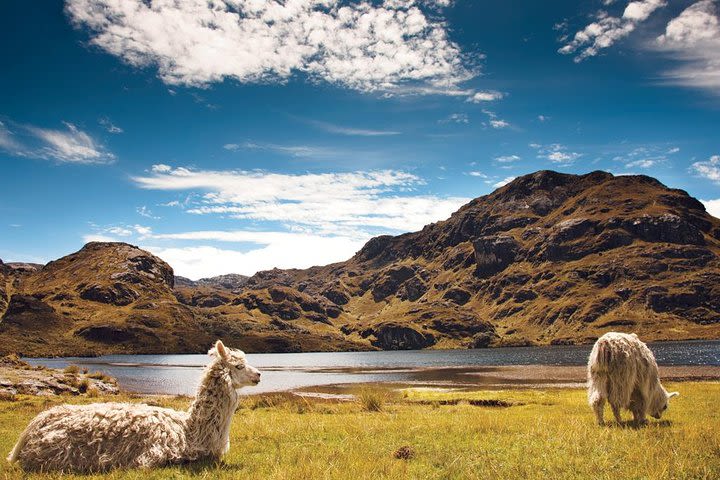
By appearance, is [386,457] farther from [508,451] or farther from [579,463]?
[579,463]

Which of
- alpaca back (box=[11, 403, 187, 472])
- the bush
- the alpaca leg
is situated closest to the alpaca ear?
alpaca back (box=[11, 403, 187, 472])

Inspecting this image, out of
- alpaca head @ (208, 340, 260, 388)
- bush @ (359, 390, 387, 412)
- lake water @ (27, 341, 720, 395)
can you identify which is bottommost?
lake water @ (27, 341, 720, 395)

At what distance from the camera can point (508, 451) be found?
10.0 meters

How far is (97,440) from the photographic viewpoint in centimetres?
905

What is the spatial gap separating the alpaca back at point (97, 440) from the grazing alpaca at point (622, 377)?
1250 cm

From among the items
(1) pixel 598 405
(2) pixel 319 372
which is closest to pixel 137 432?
(1) pixel 598 405

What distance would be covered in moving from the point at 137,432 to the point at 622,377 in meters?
13.8

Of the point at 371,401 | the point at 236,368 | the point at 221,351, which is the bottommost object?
the point at 371,401

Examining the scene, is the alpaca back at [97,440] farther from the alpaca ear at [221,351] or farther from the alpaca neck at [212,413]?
the alpaca ear at [221,351]

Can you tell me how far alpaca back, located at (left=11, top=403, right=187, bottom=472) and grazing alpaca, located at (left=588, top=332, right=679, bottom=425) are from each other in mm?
12501

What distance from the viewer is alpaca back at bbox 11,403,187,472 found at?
29.1ft

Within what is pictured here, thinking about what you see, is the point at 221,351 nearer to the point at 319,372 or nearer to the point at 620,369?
the point at 620,369

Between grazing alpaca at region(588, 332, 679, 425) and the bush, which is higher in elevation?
grazing alpaca at region(588, 332, 679, 425)

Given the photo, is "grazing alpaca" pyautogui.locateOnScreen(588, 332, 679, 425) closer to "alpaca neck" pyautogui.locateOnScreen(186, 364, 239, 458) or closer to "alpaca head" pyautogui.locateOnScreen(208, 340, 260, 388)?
"alpaca head" pyautogui.locateOnScreen(208, 340, 260, 388)
